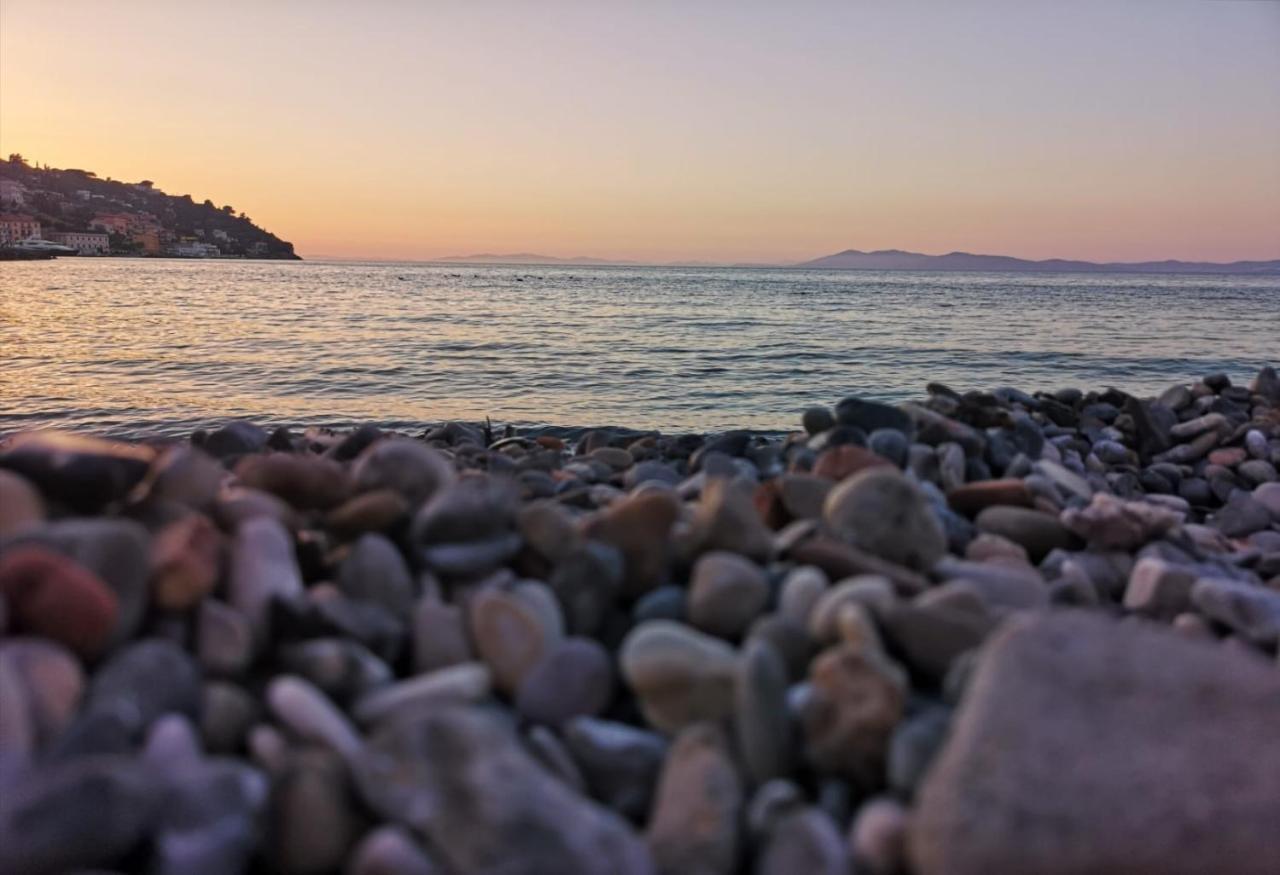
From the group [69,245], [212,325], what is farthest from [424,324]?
[69,245]

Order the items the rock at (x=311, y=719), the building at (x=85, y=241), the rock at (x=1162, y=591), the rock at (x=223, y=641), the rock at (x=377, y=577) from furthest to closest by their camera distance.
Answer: the building at (x=85, y=241), the rock at (x=1162, y=591), the rock at (x=377, y=577), the rock at (x=223, y=641), the rock at (x=311, y=719)

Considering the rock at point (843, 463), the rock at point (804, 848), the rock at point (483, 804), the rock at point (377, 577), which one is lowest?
the rock at point (804, 848)

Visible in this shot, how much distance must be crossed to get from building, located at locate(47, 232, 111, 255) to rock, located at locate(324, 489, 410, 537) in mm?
87109

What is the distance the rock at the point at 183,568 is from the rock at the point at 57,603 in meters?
0.11

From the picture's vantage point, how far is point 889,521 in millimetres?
2301

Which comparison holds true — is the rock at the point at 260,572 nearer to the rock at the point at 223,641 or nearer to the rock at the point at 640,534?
the rock at the point at 223,641

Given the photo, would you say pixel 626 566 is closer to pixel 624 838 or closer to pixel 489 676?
pixel 489 676

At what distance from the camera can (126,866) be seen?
1.41 meters

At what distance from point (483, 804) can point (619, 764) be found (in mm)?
310

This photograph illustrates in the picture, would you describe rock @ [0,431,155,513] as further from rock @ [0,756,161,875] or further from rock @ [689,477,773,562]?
rock @ [689,477,773,562]

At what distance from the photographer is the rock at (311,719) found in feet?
5.04

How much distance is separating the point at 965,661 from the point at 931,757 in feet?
0.81

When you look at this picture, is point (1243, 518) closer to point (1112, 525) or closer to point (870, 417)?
point (1112, 525)

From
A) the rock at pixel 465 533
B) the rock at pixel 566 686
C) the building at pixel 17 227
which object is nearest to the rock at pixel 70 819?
the rock at pixel 566 686
